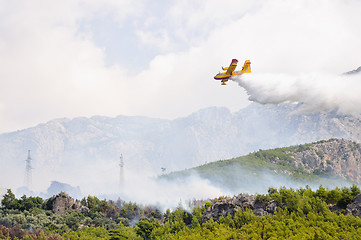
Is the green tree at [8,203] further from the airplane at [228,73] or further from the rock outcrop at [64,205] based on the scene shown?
the airplane at [228,73]

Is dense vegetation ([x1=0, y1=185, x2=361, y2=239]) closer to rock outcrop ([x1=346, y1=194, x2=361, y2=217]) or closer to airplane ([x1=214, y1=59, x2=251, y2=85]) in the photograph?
rock outcrop ([x1=346, y1=194, x2=361, y2=217])

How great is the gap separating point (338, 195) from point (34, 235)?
47435 mm

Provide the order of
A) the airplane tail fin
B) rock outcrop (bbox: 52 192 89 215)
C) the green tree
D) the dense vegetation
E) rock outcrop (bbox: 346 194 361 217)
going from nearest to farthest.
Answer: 1. the dense vegetation
2. rock outcrop (bbox: 346 194 361 217)
3. the airplane tail fin
4. the green tree
5. rock outcrop (bbox: 52 192 89 215)

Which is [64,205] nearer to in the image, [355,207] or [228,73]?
[228,73]

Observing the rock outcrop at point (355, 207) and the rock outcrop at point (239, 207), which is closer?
the rock outcrop at point (355, 207)

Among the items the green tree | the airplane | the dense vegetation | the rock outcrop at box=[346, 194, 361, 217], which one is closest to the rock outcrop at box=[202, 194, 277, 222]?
the dense vegetation

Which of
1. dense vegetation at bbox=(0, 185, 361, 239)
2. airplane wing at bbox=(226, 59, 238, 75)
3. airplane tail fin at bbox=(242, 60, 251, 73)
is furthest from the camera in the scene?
airplane tail fin at bbox=(242, 60, 251, 73)

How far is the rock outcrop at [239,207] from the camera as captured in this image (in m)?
62.3

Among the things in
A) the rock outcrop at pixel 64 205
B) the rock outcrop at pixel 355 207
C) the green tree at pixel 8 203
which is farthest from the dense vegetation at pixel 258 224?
the rock outcrop at pixel 64 205

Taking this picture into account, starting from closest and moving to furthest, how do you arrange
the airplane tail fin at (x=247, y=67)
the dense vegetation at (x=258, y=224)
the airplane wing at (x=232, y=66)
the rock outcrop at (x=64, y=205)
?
the dense vegetation at (x=258, y=224) → the airplane wing at (x=232, y=66) → the airplane tail fin at (x=247, y=67) → the rock outcrop at (x=64, y=205)

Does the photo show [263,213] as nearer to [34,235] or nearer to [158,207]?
[34,235]

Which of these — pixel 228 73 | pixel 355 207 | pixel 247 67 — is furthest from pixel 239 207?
pixel 247 67

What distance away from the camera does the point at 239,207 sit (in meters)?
63.8

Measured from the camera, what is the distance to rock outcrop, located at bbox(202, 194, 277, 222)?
62.3 m
